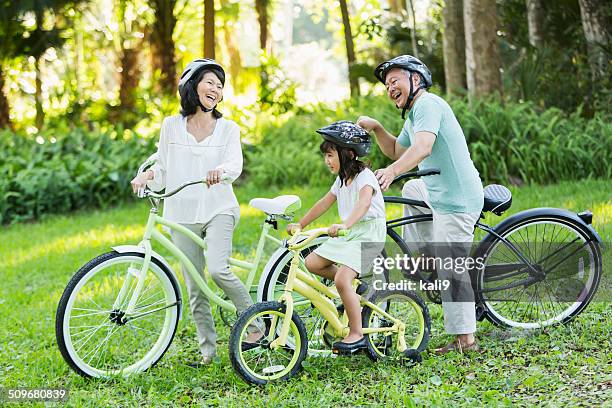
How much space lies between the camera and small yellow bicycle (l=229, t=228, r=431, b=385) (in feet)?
14.6

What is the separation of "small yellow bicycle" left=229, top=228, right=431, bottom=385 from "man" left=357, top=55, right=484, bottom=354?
25 centimetres

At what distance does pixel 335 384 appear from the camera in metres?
4.52

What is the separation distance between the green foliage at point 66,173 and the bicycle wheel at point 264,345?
6.82 m

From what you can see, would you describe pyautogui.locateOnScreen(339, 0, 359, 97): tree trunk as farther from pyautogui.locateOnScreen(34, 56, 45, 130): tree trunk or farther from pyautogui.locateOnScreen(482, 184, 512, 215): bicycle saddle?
pyautogui.locateOnScreen(482, 184, 512, 215): bicycle saddle

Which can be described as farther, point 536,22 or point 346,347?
point 536,22

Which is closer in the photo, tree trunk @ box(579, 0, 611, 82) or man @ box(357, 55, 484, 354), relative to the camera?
man @ box(357, 55, 484, 354)

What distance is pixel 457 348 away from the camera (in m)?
4.92

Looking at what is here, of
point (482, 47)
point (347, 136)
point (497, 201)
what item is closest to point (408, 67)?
point (347, 136)

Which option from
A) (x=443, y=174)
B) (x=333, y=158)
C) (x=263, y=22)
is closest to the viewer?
(x=333, y=158)

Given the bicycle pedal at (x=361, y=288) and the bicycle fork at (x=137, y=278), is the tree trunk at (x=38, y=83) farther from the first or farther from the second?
the bicycle pedal at (x=361, y=288)

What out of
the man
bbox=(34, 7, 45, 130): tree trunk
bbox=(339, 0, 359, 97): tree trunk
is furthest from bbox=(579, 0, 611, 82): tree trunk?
bbox=(34, 7, 45, 130): tree trunk

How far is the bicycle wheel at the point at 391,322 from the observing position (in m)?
4.71

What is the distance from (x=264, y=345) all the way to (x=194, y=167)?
41.0 inches

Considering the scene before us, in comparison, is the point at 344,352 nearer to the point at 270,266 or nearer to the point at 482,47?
the point at 270,266
